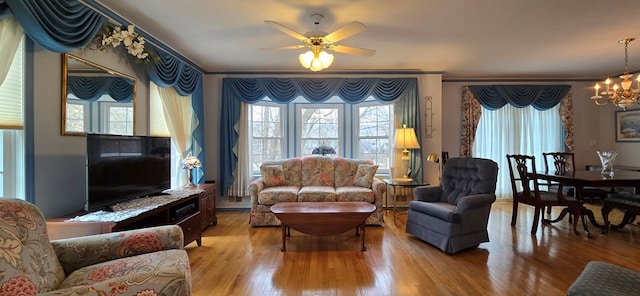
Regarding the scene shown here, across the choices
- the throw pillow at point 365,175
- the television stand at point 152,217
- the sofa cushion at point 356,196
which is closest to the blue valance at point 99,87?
the television stand at point 152,217

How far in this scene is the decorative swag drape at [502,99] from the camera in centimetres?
536

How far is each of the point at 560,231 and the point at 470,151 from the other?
1.98 m

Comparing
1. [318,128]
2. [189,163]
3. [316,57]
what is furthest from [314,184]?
[316,57]

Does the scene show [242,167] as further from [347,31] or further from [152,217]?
[347,31]

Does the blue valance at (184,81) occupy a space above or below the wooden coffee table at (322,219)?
above

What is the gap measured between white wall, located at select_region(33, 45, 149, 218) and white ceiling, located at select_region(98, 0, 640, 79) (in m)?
0.78

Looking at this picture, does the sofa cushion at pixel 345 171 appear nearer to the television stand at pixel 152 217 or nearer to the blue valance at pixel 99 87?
the television stand at pixel 152 217

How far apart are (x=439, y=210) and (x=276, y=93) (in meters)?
3.01

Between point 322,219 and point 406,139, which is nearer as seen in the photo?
point 322,219

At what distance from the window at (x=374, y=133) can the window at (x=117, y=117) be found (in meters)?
3.37

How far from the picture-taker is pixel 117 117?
2910mm

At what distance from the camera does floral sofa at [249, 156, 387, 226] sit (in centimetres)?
400

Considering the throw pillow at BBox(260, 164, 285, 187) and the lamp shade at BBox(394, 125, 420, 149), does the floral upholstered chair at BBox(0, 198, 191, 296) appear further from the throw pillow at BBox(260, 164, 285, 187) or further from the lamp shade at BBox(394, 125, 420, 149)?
the lamp shade at BBox(394, 125, 420, 149)

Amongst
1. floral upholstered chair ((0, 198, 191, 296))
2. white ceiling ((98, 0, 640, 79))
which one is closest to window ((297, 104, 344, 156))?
white ceiling ((98, 0, 640, 79))
